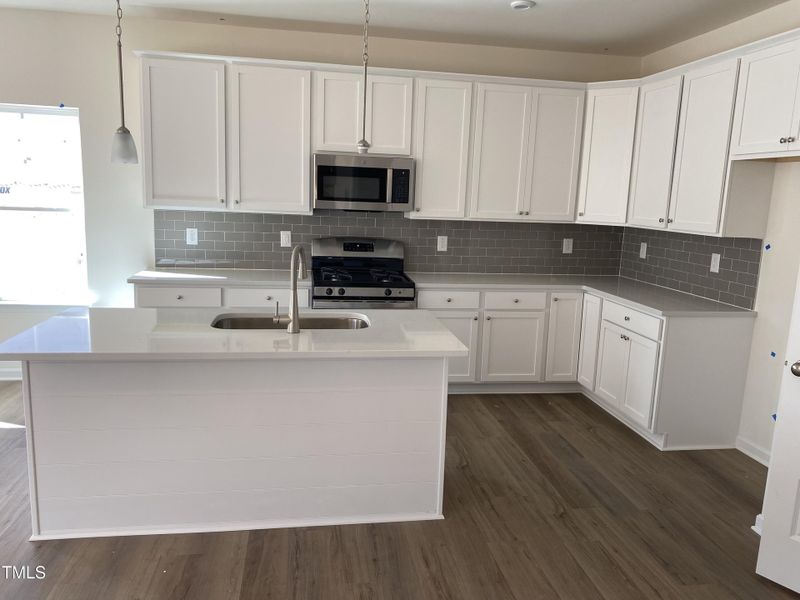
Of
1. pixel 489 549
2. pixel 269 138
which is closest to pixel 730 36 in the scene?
pixel 269 138

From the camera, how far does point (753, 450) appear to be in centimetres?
351

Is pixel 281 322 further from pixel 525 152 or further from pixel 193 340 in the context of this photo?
pixel 525 152

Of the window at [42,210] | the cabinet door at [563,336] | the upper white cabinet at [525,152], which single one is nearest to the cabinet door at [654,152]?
the upper white cabinet at [525,152]

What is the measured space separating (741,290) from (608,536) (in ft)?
Answer: 6.25

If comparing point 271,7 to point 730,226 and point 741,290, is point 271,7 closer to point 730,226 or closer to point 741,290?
point 730,226

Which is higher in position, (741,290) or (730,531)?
(741,290)

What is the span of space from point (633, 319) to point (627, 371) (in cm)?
35

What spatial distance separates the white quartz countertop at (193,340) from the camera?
7.21 feet

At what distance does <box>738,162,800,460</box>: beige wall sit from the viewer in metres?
3.26

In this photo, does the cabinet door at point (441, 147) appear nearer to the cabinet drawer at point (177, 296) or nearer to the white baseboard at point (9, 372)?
the cabinet drawer at point (177, 296)

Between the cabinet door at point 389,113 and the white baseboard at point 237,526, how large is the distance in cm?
259

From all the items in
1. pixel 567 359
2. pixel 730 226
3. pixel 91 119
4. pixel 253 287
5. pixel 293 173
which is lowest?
pixel 567 359

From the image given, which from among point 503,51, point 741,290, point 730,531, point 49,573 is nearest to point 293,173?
point 503,51

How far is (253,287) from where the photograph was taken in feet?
13.3
